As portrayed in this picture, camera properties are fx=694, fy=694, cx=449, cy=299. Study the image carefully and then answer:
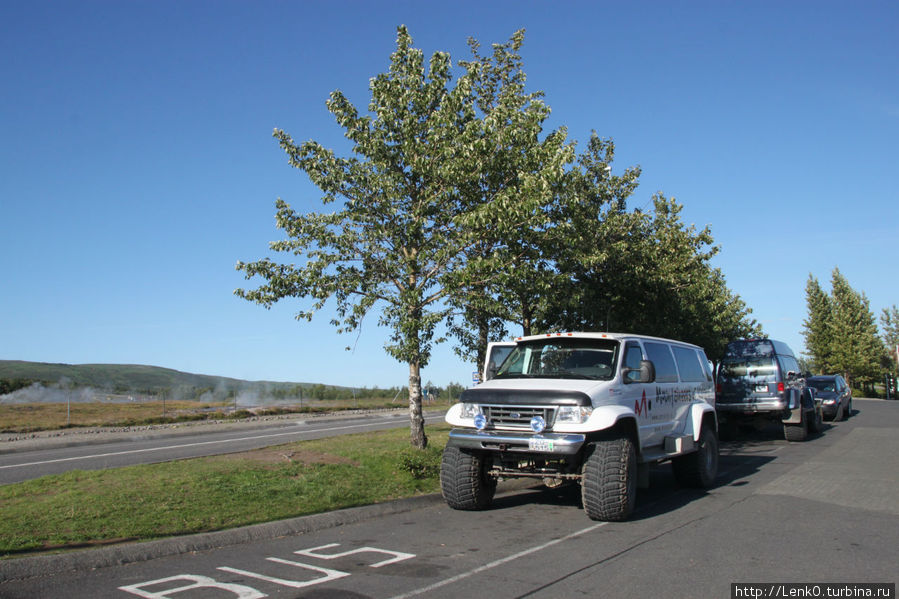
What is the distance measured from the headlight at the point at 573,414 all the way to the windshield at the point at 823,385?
22844mm

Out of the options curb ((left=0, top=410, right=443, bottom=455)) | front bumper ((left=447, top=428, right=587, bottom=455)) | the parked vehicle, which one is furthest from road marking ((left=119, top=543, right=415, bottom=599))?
curb ((left=0, top=410, right=443, bottom=455))

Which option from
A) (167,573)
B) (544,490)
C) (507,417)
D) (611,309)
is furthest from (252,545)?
(611,309)

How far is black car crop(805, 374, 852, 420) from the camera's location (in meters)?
25.5

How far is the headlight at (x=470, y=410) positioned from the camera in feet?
29.0

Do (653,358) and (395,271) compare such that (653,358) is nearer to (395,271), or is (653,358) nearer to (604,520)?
(604,520)

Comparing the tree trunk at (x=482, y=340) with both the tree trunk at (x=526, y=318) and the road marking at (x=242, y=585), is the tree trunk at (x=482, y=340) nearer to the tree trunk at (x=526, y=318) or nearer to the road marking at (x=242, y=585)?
the tree trunk at (x=526, y=318)

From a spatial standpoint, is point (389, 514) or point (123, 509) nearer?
point (123, 509)

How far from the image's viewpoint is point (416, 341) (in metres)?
11.1

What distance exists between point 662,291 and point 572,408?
1035cm

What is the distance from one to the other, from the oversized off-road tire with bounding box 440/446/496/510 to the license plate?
1003mm

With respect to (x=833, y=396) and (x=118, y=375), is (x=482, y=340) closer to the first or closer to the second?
(x=833, y=396)

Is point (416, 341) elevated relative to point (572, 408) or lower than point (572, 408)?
elevated

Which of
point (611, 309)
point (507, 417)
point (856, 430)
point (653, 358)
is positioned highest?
point (611, 309)

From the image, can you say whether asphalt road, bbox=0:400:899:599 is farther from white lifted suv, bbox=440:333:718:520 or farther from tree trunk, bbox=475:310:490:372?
tree trunk, bbox=475:310:490:372
